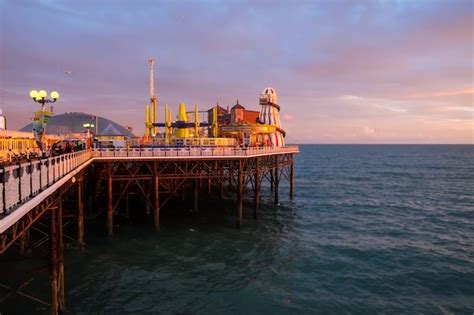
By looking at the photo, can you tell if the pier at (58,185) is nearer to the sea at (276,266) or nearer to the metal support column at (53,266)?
the metal support column at (53,266)

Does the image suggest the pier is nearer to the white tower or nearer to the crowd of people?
the crowd of people

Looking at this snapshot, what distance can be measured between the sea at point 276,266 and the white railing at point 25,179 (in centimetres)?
681

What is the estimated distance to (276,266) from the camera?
23.9 meters

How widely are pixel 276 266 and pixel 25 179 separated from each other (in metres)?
17.0

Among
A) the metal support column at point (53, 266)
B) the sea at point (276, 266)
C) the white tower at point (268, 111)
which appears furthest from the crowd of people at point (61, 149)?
the white tower at point (268, 111)

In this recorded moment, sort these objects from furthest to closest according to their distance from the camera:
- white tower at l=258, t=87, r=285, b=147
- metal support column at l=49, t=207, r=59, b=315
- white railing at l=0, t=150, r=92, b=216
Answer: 1. white tower at l=258, t=87, r=285, b=147
2. metal support column at l=49, t=207, r=59, b=315
3. white railing at l=0, t=150, r=92, b=216

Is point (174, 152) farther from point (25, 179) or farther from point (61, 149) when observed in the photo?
point (25, 179)

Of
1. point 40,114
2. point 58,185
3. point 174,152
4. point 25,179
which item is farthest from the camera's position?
point 174,152

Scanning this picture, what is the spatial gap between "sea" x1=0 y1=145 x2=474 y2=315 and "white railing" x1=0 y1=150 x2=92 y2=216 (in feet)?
22.3

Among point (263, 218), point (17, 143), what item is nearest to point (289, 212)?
point (263, 218)

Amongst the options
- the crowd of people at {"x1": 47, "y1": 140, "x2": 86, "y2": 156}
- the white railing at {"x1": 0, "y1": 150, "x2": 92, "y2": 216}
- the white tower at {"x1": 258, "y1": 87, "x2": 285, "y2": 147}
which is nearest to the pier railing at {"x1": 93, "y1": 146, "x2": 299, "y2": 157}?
the crowd of people at {"x1": 47, "y1": 140, "x2": 86, "y2": 156}

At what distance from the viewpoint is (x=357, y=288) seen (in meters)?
20.9

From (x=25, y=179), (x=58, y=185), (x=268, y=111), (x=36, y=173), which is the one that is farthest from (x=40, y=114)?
(x=268, y=111)

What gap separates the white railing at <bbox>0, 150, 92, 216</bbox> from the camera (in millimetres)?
9461
